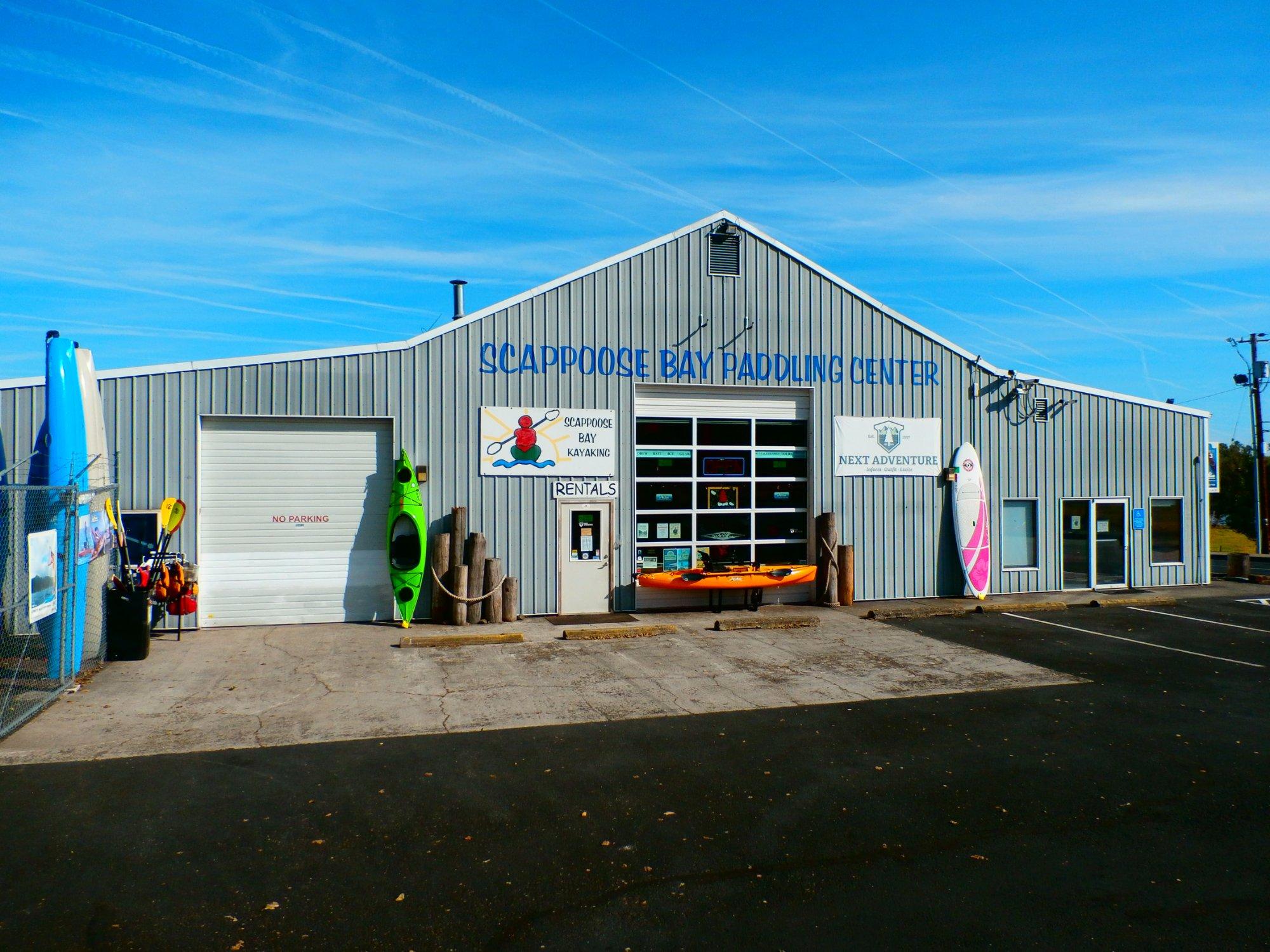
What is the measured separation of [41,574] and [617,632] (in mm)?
7173

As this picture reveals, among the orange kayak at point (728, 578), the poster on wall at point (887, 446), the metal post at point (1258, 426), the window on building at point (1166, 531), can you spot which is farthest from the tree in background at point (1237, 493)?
the orange kayak at point (728, 578)

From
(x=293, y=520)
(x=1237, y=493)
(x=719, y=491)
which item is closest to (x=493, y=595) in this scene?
(x=293, y=520)

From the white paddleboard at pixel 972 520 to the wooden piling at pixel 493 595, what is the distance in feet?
29.1

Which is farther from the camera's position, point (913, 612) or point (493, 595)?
point (913, 612)

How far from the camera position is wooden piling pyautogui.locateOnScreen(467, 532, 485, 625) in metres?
14.2

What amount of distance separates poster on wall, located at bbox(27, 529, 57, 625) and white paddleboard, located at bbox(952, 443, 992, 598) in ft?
47.7

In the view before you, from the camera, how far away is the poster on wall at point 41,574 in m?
9.04

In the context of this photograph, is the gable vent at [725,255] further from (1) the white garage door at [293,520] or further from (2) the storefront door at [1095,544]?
(2) the storefront door at [1095,544]

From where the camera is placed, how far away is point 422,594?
14.4 m

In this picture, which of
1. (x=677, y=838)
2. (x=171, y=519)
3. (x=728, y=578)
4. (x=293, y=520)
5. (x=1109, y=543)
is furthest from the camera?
(x=1109, y=543)

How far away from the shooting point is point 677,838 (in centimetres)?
620

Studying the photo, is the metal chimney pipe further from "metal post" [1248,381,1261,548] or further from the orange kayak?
"metal post" [1248,381,1261,548]

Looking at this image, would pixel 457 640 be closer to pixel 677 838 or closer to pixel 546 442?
pixel 546 442

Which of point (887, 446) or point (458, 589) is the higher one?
point (887, 446)
